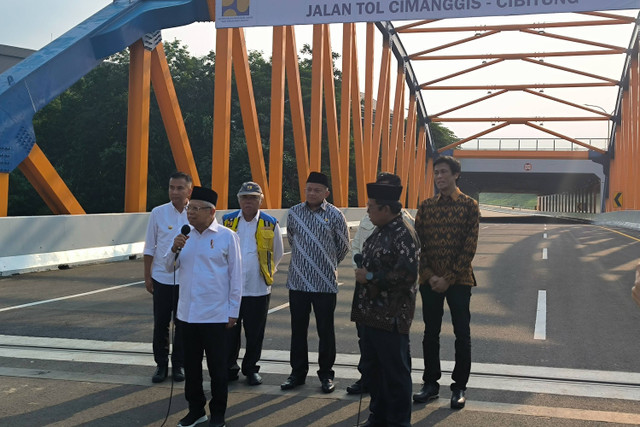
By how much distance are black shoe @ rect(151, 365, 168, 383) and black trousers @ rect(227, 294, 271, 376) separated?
1.67 ft

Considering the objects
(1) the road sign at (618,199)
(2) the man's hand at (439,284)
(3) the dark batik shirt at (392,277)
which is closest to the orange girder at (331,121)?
(2) the man's hand at (439,284)

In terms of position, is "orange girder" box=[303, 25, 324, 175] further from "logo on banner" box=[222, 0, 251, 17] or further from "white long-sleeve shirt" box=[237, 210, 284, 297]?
"white long-sleeve shirt" box=[237, 210, 284, 297]

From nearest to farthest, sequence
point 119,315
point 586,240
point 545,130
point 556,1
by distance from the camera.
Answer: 1. point 119,315
2. point 556,1
3. point 586,240
4. point 545,130

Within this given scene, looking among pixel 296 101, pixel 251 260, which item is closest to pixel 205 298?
pixel 251 260

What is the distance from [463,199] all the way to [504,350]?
6.93 feet

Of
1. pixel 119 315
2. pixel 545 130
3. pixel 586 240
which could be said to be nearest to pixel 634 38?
pixel 545 130

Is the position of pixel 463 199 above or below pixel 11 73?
below

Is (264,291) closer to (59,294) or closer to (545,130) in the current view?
(59,294)

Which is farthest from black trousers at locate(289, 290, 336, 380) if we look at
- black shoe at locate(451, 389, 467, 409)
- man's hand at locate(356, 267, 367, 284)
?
man's hand at locate(356, 267, 367, 284)

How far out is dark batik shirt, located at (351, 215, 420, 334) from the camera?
13.8ft

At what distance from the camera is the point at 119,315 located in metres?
8.29

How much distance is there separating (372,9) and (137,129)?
6.13 meters

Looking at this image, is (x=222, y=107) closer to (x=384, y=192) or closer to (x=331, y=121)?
(x=331, y=121)

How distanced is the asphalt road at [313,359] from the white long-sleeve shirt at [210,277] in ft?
2.40
